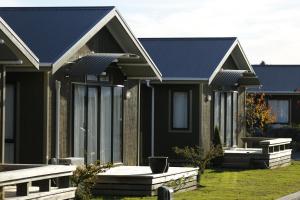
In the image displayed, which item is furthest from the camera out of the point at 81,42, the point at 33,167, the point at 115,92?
the point at 115,92

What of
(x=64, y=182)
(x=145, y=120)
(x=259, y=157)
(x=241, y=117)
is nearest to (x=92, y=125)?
(x=64, y=182)

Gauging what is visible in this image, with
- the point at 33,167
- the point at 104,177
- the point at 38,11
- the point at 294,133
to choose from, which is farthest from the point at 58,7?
the point at 294,133

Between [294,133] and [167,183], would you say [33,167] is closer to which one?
[167,183]

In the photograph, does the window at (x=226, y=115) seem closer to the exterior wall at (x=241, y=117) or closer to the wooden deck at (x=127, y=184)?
the exterior wall at (x=241, y=117)

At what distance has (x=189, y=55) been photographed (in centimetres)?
3195

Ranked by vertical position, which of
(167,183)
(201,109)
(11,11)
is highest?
(11,11)

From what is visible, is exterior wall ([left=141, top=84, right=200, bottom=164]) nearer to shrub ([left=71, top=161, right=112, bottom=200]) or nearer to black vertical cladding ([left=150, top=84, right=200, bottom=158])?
black vertical cladding ([left=150, top=84, right=200, bottom=158])

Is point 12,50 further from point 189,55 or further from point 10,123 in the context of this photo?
point 189,55

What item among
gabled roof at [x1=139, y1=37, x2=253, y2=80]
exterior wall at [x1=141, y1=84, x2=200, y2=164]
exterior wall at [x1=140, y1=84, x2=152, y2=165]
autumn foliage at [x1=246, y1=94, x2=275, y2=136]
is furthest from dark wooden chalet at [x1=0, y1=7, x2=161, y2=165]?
autumn foliage at [x1=246, y1=94, x2=275, y2=136]

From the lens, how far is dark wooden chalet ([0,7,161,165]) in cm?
2038

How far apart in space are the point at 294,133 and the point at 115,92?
64.1 ft

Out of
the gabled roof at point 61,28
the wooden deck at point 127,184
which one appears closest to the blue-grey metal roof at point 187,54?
the gabled roof at point 61,28

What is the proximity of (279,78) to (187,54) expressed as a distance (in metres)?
19.1

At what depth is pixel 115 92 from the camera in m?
24.6
